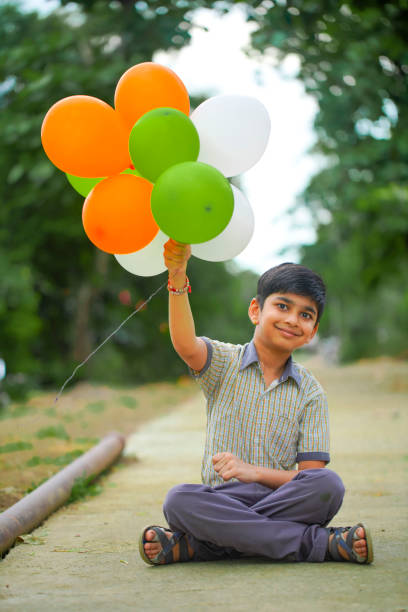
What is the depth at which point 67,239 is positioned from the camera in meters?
12.2

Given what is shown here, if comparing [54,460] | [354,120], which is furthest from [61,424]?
[354,120]

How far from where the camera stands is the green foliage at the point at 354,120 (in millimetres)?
5594

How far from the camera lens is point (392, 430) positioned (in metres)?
7.75

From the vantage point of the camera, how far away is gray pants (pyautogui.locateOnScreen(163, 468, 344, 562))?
2686 mm

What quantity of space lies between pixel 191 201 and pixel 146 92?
27.6 inches

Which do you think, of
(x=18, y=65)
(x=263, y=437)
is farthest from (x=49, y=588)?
(x=18, y=65)

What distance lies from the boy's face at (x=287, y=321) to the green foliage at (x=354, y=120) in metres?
2.77

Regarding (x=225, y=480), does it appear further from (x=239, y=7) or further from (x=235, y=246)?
(x=239, y=7)

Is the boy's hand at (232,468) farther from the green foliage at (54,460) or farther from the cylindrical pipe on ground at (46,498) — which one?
the green foliage at (54,460)

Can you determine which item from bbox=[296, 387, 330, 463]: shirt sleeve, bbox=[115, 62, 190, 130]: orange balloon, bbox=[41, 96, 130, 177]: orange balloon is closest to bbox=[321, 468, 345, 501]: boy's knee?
bbox=[296, 387, 330, 463]: shirt sleeve

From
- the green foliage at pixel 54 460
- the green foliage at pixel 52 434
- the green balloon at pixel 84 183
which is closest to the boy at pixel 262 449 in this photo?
the green balloon at pixel 84 183

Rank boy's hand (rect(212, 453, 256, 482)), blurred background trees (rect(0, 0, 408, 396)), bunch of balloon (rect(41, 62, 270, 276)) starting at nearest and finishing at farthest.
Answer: bunch of balloon (rect(41, 62, 270, 276)) → boy's hand (rect(212, 453, 256, 482)) → blurred background trees (rect(0, 0, 408, 396))

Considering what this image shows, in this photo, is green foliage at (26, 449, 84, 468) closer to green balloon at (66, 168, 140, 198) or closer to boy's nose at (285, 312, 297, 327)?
green balloon at (66, 168, 140, 198)

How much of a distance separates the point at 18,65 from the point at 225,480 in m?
6.77
